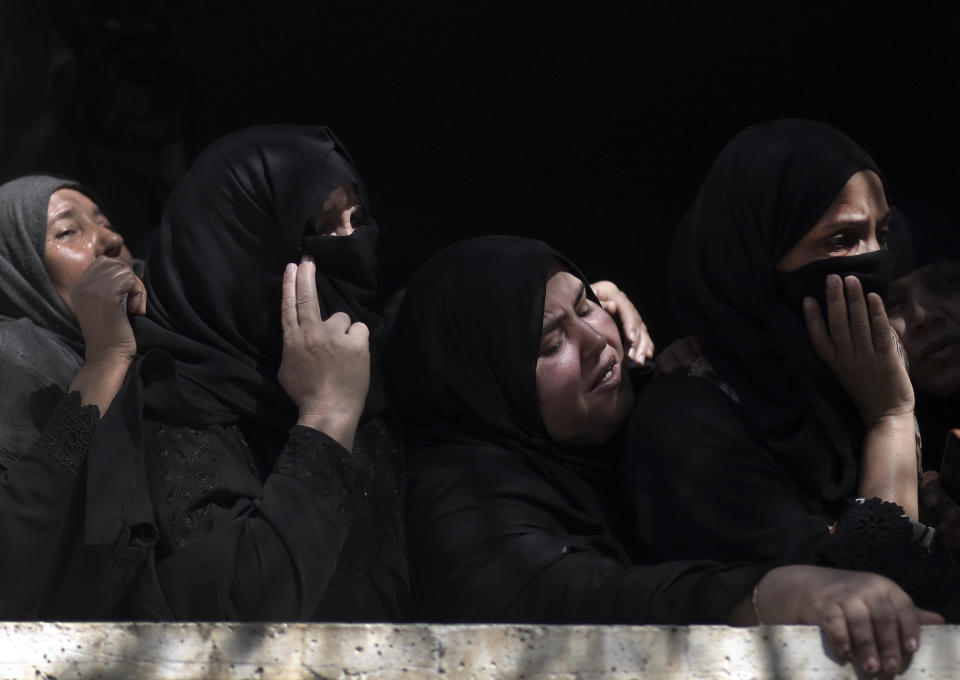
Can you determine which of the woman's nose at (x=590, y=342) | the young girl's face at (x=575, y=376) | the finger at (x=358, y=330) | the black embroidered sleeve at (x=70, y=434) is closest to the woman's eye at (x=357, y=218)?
the finger at (x=358, y=330)

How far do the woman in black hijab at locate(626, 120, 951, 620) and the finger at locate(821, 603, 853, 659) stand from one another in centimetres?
40

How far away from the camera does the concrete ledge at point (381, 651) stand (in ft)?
8.84

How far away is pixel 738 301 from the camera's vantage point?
10.9 ft

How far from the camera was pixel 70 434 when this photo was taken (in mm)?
3166

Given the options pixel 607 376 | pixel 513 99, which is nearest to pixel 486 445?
pixel 607 376

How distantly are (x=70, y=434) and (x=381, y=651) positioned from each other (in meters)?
0.93

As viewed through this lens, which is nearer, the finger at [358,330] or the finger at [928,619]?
the finger at [928,619]

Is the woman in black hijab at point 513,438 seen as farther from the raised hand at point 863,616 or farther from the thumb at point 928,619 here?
the thumb at point 928,619

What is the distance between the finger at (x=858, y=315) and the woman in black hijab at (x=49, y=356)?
1.67 metres

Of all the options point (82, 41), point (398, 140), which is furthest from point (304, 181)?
point (398, 140)

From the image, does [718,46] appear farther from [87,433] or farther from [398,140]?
[87,433]

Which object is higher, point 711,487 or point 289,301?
point 289,301

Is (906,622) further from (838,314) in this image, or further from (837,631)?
(838,314)

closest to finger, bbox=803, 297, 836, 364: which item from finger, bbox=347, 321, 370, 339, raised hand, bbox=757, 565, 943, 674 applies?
raised hand, bbox=757, 565, 943, 674
